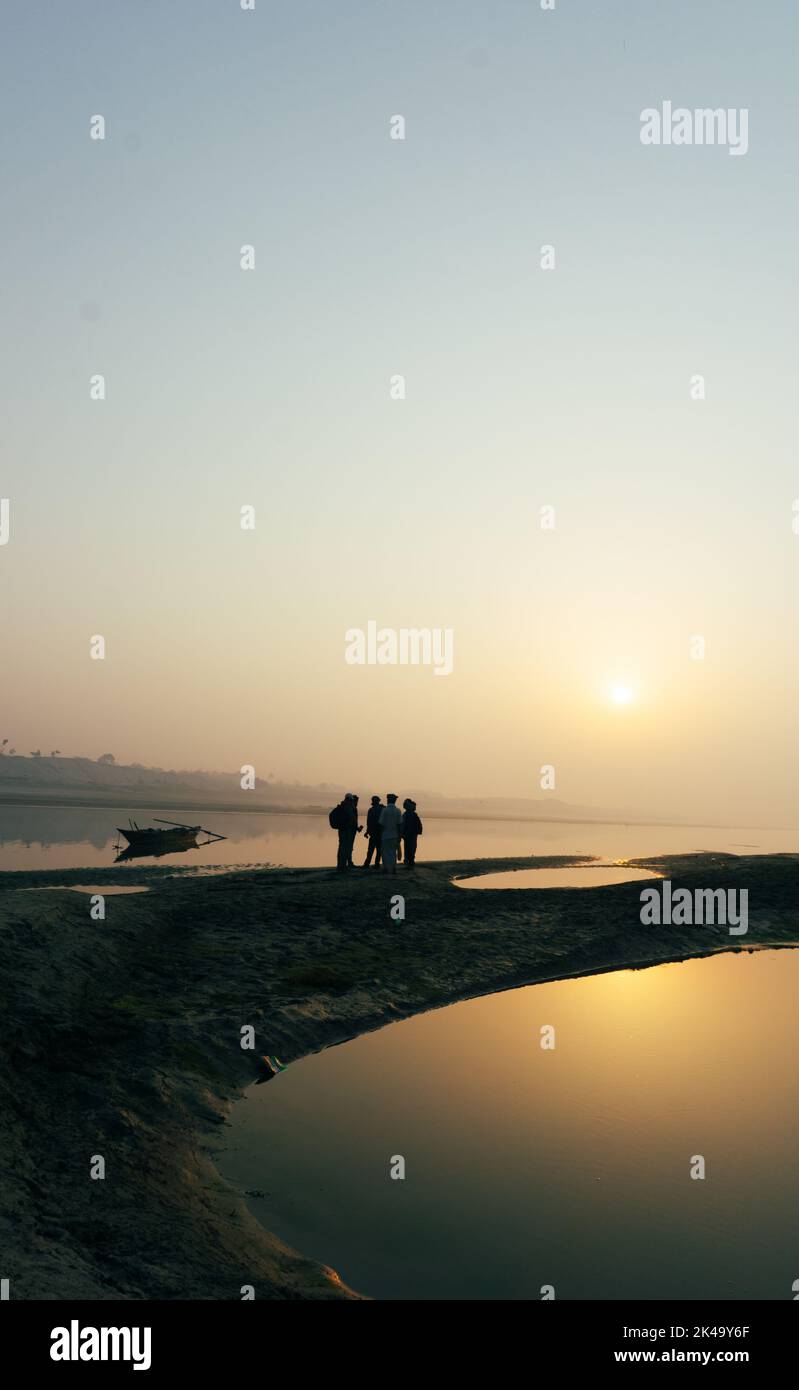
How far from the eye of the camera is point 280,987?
18.8m

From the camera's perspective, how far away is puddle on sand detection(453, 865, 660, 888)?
127ft

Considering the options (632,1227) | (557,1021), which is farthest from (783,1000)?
(632,1227)

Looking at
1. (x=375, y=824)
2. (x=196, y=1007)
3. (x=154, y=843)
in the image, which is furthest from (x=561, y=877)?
(x=154, y=843)

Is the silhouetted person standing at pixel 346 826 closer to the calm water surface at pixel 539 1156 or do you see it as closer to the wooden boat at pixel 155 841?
the calm water surface at pixel 539 1156

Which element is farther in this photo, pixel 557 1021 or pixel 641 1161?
pixel 557 1021

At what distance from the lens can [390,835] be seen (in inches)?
1344

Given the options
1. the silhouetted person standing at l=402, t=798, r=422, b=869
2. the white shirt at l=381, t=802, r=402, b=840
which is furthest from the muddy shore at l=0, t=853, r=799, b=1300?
the silhouetted person standing at l=402, t=798, r=422, b=869

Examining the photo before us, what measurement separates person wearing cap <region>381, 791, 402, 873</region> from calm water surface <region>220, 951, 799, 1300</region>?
1547 centimetres

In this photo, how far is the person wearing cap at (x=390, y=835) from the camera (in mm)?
33562

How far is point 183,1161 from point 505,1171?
12.7 ft

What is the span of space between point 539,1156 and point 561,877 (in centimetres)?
3370

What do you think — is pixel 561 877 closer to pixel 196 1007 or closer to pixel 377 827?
pixel 377 827
